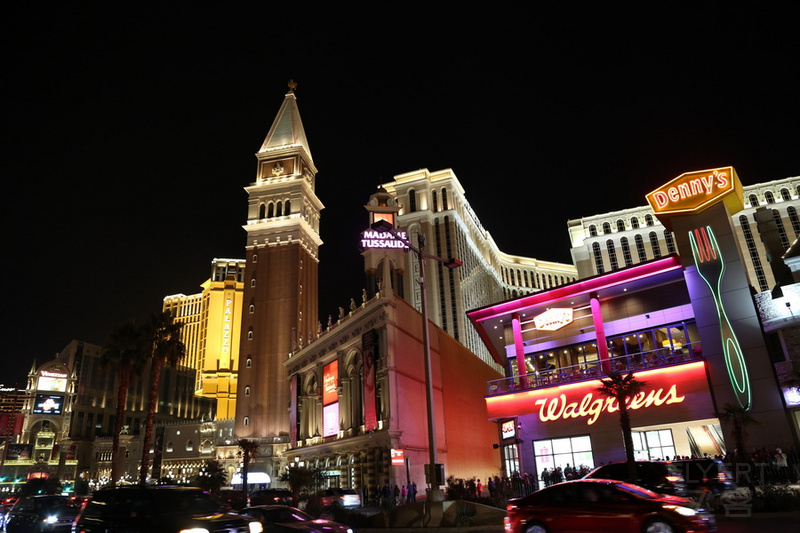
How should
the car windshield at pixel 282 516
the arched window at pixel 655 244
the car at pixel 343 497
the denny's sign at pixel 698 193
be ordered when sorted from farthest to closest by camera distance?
1. the arched window at pixel 655 244
2. the denny's sign at pixel 698 193
3. the car at pixel 343 497
4. the car windshield at pixel 282 516

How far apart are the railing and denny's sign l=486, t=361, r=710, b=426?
12.2 inches

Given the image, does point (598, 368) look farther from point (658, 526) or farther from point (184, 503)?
point (184, 503)

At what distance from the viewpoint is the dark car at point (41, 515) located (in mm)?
17719

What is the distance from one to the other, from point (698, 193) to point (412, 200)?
8594 centimetres

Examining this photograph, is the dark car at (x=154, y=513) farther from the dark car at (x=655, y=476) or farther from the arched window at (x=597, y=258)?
the arched window at (x=597, y=258)

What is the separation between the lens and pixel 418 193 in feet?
381

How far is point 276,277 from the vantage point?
263 feet

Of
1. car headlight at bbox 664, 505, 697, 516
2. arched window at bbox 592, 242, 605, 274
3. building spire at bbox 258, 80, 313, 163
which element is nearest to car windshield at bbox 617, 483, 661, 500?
car headlight at bbox 664, 505, 697, 516

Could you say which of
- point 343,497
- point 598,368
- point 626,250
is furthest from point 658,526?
point 626,250

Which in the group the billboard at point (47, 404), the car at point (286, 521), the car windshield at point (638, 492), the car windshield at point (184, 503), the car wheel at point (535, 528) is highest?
the billboard at point (47, 404)

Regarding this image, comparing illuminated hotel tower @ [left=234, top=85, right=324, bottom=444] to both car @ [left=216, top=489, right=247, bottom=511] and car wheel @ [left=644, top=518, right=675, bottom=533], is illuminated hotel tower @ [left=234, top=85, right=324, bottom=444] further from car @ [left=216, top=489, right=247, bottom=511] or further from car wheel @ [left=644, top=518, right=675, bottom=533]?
car wheel @ [left=644, top=518, right=675, bottom=533]

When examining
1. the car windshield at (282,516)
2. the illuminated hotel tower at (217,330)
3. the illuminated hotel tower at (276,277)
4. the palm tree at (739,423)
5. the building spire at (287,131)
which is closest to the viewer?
the car windshield at (282,516)

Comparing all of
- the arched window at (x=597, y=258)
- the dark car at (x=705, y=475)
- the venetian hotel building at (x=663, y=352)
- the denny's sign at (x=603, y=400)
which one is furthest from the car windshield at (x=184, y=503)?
the arched window at (x=597, y=258)

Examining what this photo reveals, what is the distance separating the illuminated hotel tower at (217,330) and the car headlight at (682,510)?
11753 cm
